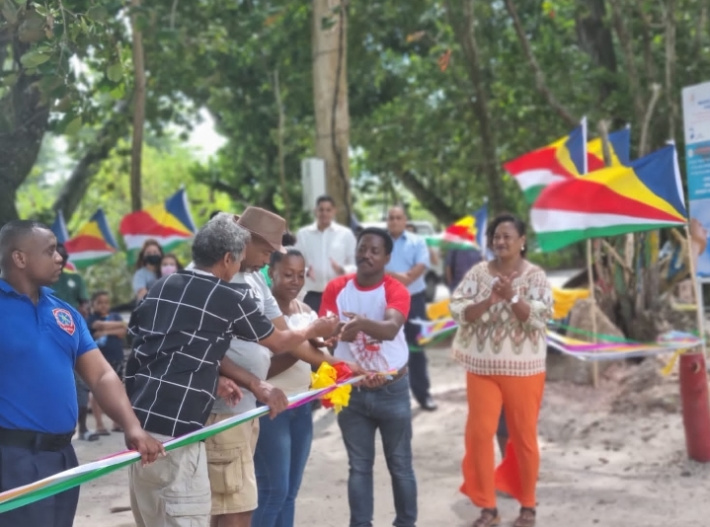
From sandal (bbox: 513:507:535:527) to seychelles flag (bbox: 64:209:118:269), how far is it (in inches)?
314

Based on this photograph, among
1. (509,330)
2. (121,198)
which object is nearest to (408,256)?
(509,330)

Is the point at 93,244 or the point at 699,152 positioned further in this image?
the point at 93,244

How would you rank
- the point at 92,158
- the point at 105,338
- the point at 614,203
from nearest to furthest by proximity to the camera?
1. the point at 614,203
2. the point at 105,338
3. the point at 92,158

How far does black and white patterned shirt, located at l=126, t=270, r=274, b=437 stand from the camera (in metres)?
4.11

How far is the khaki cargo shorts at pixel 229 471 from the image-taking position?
4.37 m

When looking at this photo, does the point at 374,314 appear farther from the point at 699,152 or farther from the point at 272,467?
the point at 699,152

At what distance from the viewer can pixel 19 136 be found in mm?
7305

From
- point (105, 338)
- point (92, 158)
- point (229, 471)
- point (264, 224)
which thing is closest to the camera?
point (229, 471)

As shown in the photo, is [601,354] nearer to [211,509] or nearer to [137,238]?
[211,509]

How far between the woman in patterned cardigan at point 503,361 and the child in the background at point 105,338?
313 centimetres

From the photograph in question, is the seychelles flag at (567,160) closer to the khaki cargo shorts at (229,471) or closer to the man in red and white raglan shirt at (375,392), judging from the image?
the man in red and white raglan shirt at (375,392)

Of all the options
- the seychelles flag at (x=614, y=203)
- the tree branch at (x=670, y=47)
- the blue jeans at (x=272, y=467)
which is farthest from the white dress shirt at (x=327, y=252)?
the tree branch at (x=670, y=47)

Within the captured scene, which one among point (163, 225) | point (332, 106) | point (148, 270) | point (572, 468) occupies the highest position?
point (332, 106)

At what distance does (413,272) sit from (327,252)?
88 centimetres
